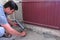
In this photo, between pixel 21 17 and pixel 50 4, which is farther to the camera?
pixel 21 17

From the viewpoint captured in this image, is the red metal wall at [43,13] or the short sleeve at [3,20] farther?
the red metal wall at [43,13]

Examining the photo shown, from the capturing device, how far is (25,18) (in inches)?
192

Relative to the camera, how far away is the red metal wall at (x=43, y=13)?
3631 millimetres

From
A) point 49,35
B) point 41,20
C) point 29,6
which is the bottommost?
point 49,35

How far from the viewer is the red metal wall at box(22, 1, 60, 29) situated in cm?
363

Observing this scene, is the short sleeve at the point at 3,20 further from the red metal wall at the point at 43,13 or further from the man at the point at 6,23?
the red metal wall at the point at 43,13

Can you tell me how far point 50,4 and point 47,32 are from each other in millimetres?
755

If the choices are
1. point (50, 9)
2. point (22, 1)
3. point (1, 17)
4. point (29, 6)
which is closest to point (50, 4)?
point (50, 9)

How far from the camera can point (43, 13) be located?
13.2ft

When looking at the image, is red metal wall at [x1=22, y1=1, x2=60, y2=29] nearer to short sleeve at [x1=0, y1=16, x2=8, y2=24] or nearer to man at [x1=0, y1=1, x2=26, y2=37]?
man at [x1=0, y1=1, x2=26, y2=37]

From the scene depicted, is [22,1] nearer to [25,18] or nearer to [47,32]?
[25,18]

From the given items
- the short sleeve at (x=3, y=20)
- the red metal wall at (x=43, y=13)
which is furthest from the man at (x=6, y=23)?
the red metal wall at (x=43, y=13)

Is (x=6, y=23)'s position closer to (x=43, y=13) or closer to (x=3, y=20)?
(x=3, y=20)

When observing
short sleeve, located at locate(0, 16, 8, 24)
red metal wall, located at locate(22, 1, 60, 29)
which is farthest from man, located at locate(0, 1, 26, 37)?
red metal wall, located at locate(22, 1, 60, 29)
